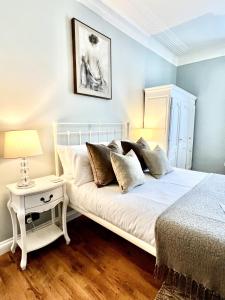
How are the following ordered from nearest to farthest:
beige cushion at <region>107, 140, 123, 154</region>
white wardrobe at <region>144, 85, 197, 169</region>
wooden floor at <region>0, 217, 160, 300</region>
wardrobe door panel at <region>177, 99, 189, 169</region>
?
wooden floor at <region>0, 217, 160, 300</region> < beige cushion at <region>107, 140, 123, 154</region> < white wardrobe at <region>144, 85, 197, 169</region> < wardrobe door panel at <region>177, 99, 189, 169</region>

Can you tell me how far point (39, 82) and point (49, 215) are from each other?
1.51 meters

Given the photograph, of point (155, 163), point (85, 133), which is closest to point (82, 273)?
point (155, 163)

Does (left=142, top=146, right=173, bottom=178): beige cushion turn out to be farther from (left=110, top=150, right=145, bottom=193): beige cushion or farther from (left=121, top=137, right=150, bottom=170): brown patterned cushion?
(left=110, top=150, right=145, bottom=193): beige cushion

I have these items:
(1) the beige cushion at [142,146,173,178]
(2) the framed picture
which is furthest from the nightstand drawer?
(2) the framed picture

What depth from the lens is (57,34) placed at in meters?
2.03

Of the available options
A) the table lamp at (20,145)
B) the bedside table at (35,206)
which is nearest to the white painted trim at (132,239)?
the bedside table at (35,206)

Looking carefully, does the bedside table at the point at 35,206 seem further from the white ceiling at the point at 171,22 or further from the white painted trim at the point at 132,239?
the white ceiling at the point at 171,22

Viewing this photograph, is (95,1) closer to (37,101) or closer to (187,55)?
(37,101)

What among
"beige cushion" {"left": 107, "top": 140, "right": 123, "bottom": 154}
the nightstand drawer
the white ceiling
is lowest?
the nightstand drawer

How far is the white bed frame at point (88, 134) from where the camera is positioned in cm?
174

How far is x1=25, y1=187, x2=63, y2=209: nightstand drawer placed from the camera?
1.59 m

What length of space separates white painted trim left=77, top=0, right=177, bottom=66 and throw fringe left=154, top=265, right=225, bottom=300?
2.91m

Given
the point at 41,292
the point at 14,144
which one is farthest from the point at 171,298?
the point at 14,144

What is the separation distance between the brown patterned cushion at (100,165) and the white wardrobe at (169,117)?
5.62 feet
